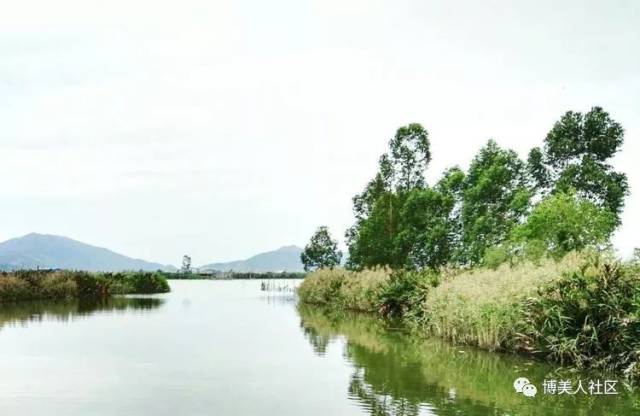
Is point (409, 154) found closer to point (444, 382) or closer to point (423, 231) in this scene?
point (423, 231)

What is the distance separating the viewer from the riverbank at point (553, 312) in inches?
462

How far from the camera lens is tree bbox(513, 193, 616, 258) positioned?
101 ft

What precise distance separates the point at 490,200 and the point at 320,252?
25881 mm

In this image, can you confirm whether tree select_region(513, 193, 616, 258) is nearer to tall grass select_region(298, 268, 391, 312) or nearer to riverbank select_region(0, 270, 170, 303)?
tall grass select_region(298, 268, 391, 312)

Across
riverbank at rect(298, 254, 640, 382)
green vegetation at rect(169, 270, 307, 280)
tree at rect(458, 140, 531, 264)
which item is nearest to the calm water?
riverbank at rect(298, 254, 640, 382)

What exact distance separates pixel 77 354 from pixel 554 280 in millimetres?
9714

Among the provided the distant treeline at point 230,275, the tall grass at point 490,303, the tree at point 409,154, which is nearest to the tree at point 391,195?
the tree at point 409,154

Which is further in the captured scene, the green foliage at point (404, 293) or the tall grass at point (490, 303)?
the green foliage at point (404, 293)

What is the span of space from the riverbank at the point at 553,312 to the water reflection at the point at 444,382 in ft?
1.60

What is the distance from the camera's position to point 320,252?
223 ft

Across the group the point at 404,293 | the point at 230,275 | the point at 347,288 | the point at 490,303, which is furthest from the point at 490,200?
the point at 230,275

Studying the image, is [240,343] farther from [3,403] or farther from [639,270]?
[639,270]

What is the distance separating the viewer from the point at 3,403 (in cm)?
885

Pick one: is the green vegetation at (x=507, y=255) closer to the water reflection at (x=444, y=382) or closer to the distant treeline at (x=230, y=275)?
the water reflection at (x=444, y=382)
